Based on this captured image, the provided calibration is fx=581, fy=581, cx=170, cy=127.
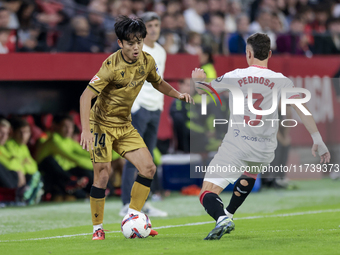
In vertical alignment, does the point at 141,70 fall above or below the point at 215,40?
below

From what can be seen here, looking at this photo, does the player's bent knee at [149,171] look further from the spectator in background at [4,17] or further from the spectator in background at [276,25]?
the spectator in background at [276,25]

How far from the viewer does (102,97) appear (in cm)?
578

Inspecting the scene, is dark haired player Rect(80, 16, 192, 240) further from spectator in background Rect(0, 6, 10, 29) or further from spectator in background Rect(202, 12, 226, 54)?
spectator in background Rect(202, 12, 226, 54)

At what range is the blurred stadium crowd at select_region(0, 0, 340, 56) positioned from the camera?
1038cm

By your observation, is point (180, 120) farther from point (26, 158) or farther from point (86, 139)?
point (86, 139)

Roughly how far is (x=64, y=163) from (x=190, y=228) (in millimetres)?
4210

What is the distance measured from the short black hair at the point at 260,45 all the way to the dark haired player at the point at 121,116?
2.77 ft

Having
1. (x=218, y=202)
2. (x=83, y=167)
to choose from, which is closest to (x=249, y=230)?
(x=218, y=202)

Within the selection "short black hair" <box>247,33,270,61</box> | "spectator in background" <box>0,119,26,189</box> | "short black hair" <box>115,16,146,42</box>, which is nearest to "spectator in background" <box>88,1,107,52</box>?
"spectator in background" <box>0,119,26,189</box>

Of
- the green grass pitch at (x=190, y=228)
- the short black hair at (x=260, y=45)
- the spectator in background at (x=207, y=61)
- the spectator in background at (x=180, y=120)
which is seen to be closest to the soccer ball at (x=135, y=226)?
the green grass pitch at (x=190, y=228)

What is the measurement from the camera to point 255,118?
548cm

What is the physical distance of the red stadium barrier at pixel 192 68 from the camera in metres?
9.68

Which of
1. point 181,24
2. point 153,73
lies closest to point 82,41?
point 181,24

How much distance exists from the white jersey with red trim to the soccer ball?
103 cm
